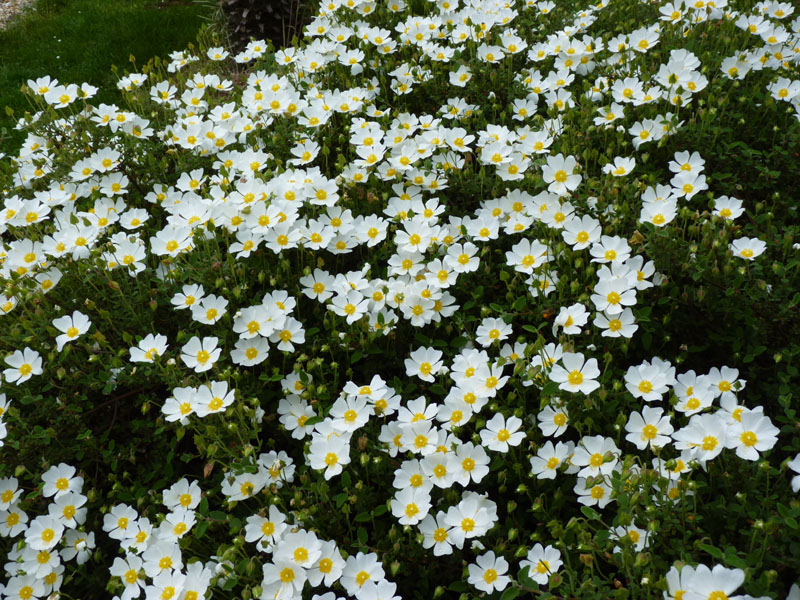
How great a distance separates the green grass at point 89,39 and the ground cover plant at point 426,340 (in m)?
2.82

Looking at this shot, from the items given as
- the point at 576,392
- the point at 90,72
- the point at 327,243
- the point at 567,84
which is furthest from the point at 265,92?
the point at 90,72

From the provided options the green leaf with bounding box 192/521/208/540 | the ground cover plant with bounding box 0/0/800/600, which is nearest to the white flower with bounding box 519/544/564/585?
the ground cover plant with bounding box 0/0/800/600

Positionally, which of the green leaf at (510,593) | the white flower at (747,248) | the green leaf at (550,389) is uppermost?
the white flower at (747,248)

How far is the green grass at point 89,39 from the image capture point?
5742 millimetres

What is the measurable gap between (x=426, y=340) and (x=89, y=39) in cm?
574

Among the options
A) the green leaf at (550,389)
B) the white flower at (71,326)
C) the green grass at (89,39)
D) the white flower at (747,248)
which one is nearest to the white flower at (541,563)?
the green leaf at (550,389)

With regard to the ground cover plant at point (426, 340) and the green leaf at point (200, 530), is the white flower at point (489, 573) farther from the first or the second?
the green leaf at point (200, 530)

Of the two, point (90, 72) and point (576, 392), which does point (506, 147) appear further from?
point (90, 72)

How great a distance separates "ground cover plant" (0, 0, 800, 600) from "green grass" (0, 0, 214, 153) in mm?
2820

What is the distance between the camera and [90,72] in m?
5.79

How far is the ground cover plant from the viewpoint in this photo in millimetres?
1779

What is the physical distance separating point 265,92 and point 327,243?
115 centimetres

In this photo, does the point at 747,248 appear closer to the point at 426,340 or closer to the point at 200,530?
the point at 426,340

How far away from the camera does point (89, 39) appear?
252 inches
